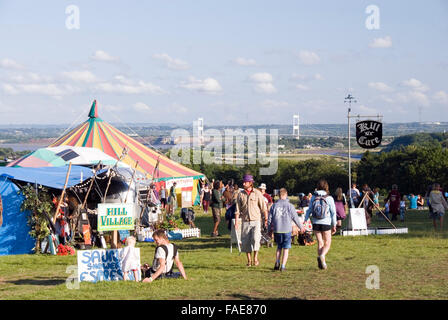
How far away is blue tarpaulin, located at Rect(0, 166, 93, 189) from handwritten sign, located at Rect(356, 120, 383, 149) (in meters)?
12.1

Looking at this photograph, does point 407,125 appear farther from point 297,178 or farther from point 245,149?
point 297,178

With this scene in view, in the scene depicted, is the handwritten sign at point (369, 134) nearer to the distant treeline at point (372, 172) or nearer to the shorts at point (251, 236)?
the shorts at point (251, 236)

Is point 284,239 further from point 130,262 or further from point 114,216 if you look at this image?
point 114,216

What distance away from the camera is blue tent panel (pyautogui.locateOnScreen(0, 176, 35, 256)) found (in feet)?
43.3

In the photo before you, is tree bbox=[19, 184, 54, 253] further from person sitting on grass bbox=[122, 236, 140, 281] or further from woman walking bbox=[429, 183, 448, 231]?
woman walking bbox=[429, 183, 448, 231]

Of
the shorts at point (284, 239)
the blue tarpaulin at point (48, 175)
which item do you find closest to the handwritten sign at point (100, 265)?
the shorts at point (284, 239)

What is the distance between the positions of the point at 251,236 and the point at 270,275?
102 cm

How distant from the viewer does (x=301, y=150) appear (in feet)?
476

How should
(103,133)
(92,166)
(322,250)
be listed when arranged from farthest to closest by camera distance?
1. (103,133)
2. (92,166)
3. (322,250)

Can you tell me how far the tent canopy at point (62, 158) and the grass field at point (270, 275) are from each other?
158 inches

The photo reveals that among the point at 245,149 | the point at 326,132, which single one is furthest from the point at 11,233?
the point at 326,132

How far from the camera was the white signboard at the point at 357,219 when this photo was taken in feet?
50.2
